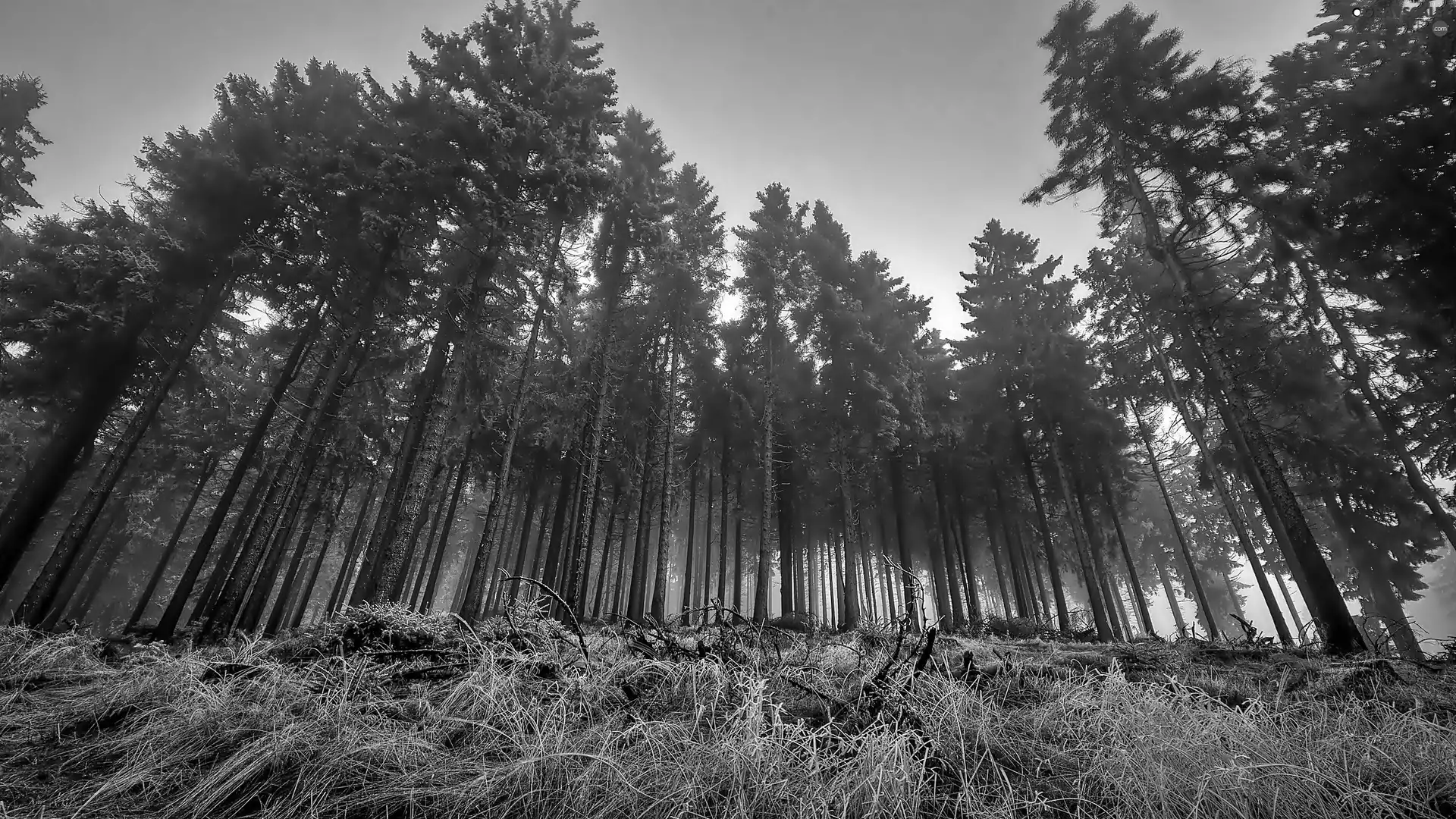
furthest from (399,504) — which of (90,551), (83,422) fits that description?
(90,551)

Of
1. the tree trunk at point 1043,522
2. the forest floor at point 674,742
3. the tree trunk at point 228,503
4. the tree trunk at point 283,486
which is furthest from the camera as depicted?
the tree trunk at point 1043,522

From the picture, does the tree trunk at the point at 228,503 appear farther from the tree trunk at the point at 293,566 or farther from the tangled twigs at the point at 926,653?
the tangled twigs at the point at 926,653

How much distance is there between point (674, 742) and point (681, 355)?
16.8 metres

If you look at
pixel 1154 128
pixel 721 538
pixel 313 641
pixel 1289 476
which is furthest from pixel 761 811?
pixel 1289 476

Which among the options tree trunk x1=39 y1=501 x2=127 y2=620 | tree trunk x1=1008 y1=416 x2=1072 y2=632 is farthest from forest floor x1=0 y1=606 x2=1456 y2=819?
tree trunk x1=39 y1=501 x2=127 y2=620

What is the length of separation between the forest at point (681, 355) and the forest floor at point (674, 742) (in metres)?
0.12

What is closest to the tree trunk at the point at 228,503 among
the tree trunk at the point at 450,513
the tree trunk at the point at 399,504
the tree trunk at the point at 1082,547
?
the tree trunk at the point at 399,504

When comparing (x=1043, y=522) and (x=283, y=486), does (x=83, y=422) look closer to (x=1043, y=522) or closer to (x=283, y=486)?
(x=283, y=486)

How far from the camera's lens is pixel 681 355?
61.1ft

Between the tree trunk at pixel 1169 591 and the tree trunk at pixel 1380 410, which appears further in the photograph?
the tree trunk at pixel 1169 591

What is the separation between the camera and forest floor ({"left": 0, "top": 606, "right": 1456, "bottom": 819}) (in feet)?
6.28

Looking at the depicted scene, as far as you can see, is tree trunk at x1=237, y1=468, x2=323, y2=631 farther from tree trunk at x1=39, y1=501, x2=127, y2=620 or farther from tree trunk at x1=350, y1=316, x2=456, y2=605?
tree trunk at x1=39, y1=501, x2=127, y2=620

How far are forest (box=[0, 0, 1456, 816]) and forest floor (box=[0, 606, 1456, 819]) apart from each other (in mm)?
119

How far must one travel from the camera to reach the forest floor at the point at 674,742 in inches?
75.4
